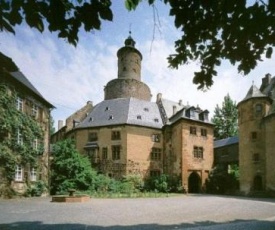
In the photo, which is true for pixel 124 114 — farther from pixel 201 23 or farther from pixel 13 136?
pixel 201 23

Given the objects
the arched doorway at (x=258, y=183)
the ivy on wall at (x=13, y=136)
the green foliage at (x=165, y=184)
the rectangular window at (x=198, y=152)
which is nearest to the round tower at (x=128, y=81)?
the rectangular window at (x=198, y=152)

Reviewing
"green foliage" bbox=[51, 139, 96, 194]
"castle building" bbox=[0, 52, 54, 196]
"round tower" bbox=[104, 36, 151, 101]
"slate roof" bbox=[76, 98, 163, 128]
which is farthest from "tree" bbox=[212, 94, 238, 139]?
"castle building" bbox=[0, 52, 54, 196]

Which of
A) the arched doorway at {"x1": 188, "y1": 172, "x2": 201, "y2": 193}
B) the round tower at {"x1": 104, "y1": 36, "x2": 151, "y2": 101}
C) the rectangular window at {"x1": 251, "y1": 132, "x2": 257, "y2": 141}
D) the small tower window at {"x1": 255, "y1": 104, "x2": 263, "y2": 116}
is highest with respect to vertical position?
the round tower at {"x1": 104, "y1": 36, "x2": 151, "y2": 101}

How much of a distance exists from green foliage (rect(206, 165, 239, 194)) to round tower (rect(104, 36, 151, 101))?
19.4 meters

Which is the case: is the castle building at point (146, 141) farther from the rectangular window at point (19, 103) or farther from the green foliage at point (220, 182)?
the rectangular window at point (19, 103)

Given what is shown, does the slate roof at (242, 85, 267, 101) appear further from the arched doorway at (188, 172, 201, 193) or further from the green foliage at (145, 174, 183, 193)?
the green foliage at (145, 174, 183, 193)

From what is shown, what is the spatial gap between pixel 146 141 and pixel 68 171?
13.0 metres

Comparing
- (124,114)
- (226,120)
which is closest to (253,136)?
(124,114)

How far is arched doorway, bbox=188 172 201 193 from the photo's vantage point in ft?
131

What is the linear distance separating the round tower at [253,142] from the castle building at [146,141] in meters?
6.22

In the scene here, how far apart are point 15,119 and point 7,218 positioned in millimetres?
14188

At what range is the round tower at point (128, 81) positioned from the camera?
171 feet

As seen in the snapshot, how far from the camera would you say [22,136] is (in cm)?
2691

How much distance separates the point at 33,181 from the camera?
2830cm
